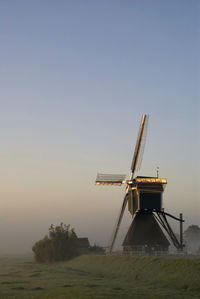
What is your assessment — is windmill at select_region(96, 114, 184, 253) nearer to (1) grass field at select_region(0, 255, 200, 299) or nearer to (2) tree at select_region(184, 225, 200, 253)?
(1) grass field at select_region(0, 255, 200, 299)

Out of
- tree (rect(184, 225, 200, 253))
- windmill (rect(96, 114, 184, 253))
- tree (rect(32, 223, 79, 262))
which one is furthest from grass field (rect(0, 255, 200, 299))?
tree (rect(184, 225, 200, 253))

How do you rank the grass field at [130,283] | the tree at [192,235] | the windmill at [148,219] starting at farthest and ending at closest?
the tree at [192,235]
the windmill at [148,219]
the grass field at [130,283]

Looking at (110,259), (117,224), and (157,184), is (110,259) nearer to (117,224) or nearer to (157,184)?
(117,224)

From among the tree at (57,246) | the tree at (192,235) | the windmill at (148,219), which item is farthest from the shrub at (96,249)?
the tree at (192,235)

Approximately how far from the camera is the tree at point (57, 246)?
7638 centimetres

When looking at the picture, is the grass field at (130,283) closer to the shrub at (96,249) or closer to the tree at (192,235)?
the shrub at (96,249)

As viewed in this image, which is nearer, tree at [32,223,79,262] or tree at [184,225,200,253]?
tree at [32,223,79,262]

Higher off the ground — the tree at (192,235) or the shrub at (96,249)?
the tree at (192,235)

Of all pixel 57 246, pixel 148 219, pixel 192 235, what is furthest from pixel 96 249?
pixel 192 235

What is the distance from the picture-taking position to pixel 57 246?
76.8m

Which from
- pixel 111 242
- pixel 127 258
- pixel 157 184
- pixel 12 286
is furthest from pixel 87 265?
pixel 12 286

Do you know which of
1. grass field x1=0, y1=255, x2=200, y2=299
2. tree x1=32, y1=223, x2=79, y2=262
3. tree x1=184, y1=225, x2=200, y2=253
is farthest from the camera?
tree x1=184, y1=225, x2=200, y2=253

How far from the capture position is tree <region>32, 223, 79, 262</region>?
76375 mm

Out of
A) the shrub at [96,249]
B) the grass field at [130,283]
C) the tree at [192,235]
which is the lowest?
the grass field at [130,283]
